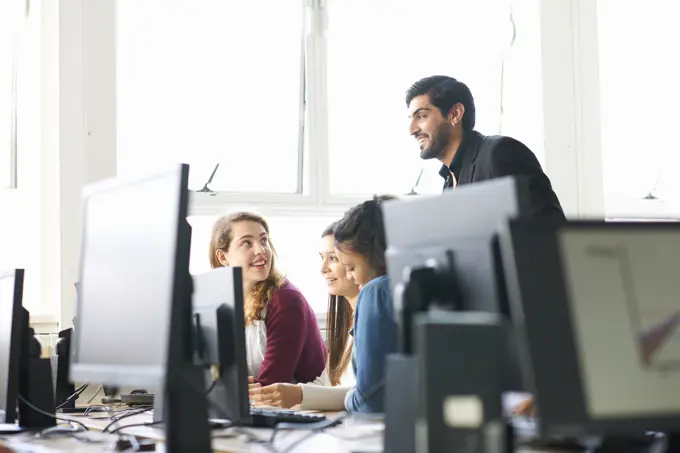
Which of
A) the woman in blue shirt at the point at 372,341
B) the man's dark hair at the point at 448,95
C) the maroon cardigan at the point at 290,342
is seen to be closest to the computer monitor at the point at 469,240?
the woman in blue shirt at the point at 372,341

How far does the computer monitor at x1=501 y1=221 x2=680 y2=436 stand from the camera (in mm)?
1215

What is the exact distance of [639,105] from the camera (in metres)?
5.37

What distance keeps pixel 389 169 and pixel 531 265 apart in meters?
3.89

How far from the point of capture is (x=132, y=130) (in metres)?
4.60

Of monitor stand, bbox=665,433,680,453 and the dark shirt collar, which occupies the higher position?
the dark shirt collar

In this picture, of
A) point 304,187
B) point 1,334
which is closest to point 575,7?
point 304,187

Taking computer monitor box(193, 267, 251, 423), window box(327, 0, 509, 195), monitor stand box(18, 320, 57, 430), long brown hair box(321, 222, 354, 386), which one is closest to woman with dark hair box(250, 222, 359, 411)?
long brown hair box(321, 222, 354, 386)

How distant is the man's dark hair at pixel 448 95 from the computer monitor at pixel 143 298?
224cm

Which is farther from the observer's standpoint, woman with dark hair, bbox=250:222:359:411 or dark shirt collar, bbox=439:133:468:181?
dark shirt collar, bbox=439:133:468:181

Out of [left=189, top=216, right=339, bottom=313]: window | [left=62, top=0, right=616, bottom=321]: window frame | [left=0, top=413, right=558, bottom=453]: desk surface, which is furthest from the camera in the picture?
[left=189, top=216, right=339, bottom=313]: window

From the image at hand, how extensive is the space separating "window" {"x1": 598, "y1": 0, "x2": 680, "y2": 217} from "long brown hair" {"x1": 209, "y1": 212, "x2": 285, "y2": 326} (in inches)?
87.1

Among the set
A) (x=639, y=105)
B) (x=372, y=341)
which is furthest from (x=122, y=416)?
(x=639, y=105)

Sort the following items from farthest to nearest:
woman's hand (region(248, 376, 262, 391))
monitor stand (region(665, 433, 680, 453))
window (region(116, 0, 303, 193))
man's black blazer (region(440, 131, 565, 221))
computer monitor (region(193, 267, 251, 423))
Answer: window (region(116, 0, 303, 193)) < man's black blazer (region(440, 131, 565, 221)) < woman's hand (region(248, 376, 262, 391)) < computer monitor (region(193, 267, 251, 423)) < monitor stand (region(665, 433, 680, 453))

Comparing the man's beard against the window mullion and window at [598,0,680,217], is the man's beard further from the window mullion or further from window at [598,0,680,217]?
window at [598,0,680,217]
